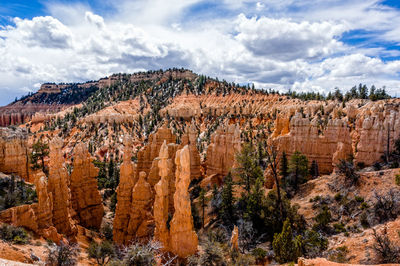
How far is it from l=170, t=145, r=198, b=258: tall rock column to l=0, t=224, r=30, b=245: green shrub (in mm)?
9061

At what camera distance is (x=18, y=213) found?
19.0m

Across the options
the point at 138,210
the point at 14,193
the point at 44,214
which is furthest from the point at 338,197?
the point at 14,193

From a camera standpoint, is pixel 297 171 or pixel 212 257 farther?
pixel 297 171

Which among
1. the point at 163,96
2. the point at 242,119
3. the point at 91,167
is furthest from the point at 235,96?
the point at 91,167

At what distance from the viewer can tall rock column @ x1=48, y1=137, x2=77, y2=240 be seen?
74.6 feet

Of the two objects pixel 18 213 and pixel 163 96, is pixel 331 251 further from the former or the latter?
pixel 163 96

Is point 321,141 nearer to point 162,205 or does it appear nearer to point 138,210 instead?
point 138,210

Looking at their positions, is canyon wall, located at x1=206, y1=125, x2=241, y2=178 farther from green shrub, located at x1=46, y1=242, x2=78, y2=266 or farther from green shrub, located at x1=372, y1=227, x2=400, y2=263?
green shrub, located at x1=46, y1=242, x2=78, y2=266

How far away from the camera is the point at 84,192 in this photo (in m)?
29.1

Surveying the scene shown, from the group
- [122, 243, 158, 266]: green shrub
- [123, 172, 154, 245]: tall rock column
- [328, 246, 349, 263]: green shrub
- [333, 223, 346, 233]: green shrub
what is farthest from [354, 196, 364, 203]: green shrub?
[122, 243, 158, 266]: green shrub

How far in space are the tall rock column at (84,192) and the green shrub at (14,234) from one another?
407 inches

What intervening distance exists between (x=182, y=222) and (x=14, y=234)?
10.3 meters

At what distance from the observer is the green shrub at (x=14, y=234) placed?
1614 centimetres

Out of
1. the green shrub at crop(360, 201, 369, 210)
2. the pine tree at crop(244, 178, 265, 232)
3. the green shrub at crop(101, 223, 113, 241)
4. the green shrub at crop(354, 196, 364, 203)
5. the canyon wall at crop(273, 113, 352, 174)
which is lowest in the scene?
the green shrub at crop(101, 223, 113, 241)
